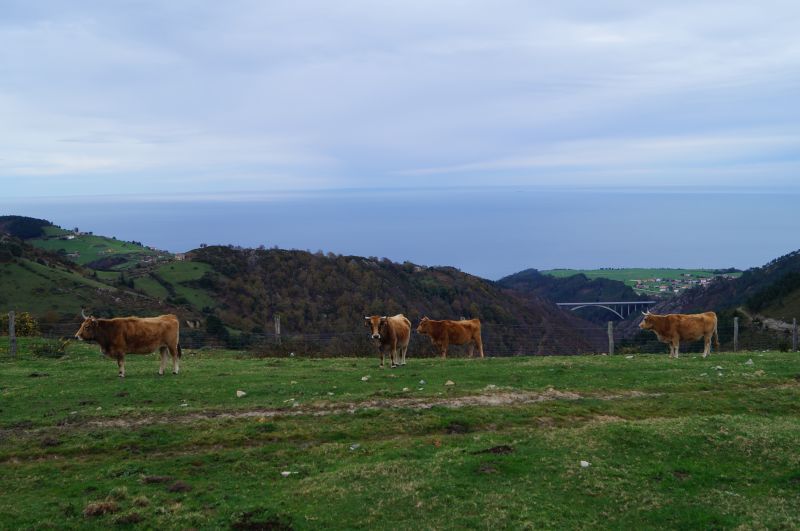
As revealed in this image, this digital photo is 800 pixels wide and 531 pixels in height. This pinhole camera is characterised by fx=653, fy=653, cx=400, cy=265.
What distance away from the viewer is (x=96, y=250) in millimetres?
95250

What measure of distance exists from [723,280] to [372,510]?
3773 inches

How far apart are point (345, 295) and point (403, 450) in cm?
5692

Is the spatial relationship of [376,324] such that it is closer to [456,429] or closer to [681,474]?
[456,429]

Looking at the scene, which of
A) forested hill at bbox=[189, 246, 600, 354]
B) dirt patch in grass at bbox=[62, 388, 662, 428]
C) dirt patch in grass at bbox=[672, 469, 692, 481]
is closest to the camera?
dirt patch in grass at bbox=[672, 469, 692, 481]

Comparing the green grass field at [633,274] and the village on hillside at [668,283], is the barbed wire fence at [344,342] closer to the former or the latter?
the village on hillside at [668,283]

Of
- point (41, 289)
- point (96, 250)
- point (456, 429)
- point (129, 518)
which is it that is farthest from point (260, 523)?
point (96, 250)

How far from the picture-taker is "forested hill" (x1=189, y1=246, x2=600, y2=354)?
62.2 m

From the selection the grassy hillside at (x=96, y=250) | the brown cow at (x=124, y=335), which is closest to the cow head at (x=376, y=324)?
the brown cow at (x=124, y=335)

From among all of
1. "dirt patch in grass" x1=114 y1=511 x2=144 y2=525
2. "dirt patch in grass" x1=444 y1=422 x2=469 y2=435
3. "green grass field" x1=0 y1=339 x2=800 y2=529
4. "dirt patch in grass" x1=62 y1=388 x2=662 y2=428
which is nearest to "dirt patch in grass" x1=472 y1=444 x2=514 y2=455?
"green grass field" x1=0 y1=339 x2=800 y2=529

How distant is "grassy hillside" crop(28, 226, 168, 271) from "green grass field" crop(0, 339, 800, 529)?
2753 inches

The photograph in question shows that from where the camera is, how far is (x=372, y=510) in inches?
384

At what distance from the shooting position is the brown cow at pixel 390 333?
21.5 meters

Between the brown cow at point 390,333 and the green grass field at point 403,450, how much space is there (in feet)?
7.13

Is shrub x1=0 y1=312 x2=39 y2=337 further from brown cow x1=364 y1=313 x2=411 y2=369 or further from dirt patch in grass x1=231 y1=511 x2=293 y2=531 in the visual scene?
dirt patch in grass x1=231 y1=511 x2=293 y2=531
